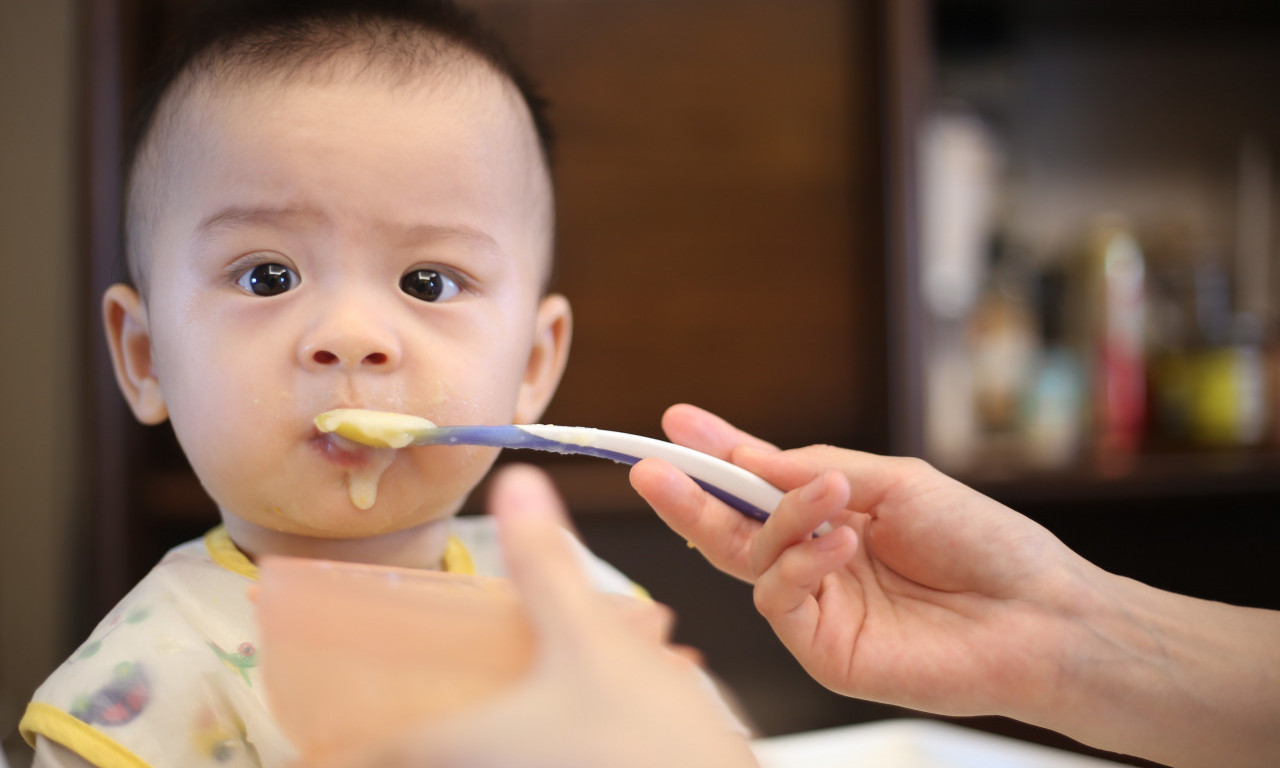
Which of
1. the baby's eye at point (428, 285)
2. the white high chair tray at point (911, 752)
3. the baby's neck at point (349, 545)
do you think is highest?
the baby's eye at point (428, 285)

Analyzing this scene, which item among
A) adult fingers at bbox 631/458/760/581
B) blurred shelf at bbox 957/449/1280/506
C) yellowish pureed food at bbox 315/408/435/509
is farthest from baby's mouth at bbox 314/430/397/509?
blurred shelf at bbox 957/449/1280/506

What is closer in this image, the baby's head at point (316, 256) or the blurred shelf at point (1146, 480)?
the baby's head at point (316, 256)

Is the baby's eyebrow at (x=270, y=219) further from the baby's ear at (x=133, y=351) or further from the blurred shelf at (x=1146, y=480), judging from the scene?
the blurred shelf at (x=1146, y=480)

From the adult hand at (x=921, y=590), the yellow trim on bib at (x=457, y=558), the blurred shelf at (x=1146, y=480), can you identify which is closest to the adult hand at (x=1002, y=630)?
the adult hand at (x=921, y=590)

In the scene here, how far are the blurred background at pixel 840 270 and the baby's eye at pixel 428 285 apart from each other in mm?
329

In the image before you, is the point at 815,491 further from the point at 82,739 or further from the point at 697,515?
the point at 82,739

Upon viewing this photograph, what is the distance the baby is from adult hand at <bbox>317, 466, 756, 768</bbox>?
143 millimetres

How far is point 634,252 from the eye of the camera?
3.32 ft

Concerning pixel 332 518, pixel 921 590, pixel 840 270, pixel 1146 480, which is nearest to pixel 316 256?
pixel 332 518

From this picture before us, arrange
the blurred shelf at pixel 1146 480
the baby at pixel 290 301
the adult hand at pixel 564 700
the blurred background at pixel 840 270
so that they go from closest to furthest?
the adult hand at pixel 564 700 → the baby at pixel 290 301 → the blurred background at pixel 840 270 → the blurred shelf at pixel 1146 480

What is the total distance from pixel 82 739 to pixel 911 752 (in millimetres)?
621

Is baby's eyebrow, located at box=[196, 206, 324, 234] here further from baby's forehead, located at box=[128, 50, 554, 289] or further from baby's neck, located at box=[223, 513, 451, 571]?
baby's neck, located at box=[223, 513, 451, 571]

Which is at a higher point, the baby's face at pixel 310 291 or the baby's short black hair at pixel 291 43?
A: the baby's short black hair at pixel 291 43

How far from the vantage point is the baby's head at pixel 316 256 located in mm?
414
